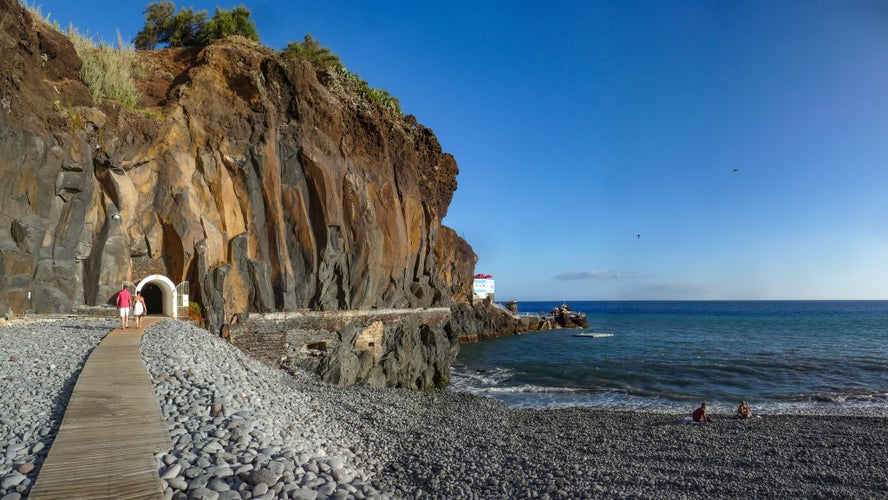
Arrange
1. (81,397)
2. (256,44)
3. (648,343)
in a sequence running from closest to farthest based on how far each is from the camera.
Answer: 1. (81,397)
2. (256,44)
3. (648,343)

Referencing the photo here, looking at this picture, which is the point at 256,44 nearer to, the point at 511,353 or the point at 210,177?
the point at 210,177

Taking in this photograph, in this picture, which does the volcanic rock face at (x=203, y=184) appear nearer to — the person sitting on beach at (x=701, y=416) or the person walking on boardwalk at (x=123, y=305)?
the person walking on boardwalk at (x=123, y=305)

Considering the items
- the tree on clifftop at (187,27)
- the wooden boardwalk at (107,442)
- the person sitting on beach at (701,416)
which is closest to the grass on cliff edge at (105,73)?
the tree on clifftop at (187,27)

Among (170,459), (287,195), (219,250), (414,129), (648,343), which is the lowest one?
(648,343)

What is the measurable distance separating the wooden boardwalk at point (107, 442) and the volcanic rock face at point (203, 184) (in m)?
12.8

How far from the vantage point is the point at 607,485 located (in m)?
8.84

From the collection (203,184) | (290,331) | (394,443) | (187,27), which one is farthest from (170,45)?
(394,443)

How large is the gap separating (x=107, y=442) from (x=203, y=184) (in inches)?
868

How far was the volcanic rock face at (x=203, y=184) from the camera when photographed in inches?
727

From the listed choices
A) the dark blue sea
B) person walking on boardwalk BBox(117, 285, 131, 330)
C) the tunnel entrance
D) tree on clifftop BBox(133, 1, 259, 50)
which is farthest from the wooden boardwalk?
tree on clifftop BBox(133, 1, 259, 50)

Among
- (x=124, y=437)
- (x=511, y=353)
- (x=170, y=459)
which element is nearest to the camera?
(x=170, y=459)

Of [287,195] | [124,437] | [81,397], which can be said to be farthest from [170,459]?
[287,195]

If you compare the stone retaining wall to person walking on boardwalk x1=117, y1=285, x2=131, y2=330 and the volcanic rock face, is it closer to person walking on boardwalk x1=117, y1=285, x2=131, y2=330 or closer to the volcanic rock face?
the volcanic rock face

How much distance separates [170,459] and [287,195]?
81.6 ft
